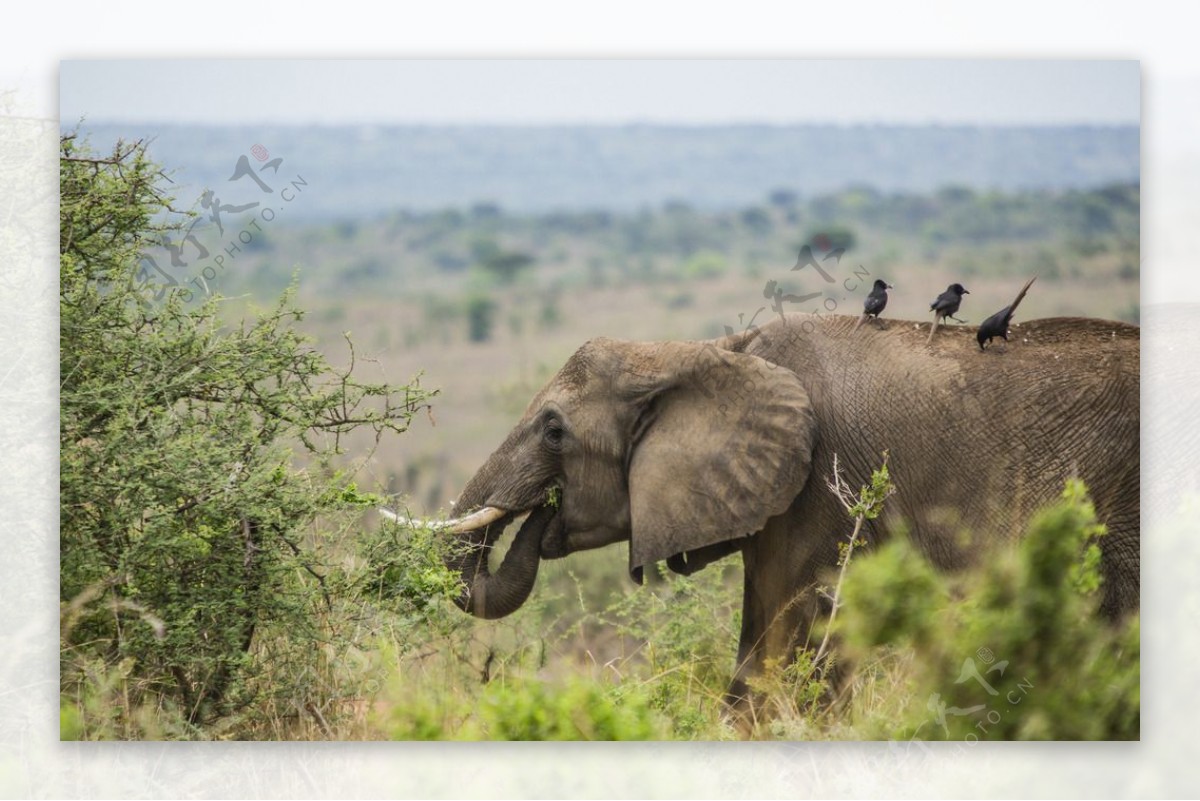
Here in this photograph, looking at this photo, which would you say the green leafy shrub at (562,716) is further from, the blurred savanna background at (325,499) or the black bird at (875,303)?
the black bird at (875,303)

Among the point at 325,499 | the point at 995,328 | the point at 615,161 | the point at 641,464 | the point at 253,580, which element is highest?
the point at 615,161

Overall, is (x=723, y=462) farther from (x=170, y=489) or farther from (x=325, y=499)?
(x=170, y=489)

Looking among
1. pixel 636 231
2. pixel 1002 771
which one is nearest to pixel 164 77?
pixel 1002 771

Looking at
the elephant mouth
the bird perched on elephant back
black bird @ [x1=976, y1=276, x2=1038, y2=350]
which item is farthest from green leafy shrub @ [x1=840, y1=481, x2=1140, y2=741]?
the elephant mouth

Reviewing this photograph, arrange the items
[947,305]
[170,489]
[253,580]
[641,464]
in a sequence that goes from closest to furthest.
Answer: [170,489]
[253,580]
[641,464]
[947,305]

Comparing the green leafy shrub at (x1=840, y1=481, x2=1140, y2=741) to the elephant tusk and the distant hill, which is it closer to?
the elephant tusk

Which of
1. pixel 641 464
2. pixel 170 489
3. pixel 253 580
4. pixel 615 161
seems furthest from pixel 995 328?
pixel 615 161

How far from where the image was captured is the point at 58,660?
6.48 meters

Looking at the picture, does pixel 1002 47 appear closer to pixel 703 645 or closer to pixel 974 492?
pixel 974 492

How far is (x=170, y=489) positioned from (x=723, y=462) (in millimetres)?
2144

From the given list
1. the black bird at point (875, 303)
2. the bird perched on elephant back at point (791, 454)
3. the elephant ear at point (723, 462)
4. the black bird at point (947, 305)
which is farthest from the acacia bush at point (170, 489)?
the black bird at point (947, 305)

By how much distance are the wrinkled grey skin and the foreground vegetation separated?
0.20 metres

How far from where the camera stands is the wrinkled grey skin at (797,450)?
6656mm

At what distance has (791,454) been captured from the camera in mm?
6703
